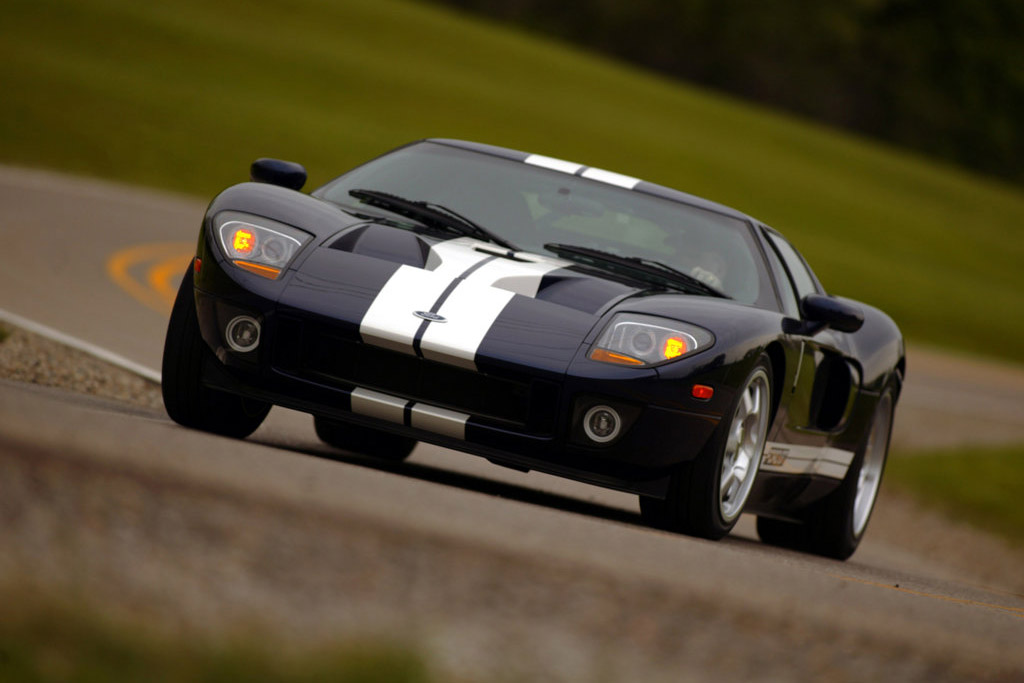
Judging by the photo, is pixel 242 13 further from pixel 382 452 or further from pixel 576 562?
pixel 576 562

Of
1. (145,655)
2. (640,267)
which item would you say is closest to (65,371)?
(640,267)

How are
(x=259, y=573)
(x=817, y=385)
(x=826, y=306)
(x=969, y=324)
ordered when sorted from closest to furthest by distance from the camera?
1. (x=259, y=573)
2. (x=826, y=306)
3. (x=817, y=385)
4. (x=969, y=324)

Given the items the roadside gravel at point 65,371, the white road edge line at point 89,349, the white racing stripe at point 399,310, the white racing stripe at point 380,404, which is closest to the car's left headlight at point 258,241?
the white racing stripe at point 399,310

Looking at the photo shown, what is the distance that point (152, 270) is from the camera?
15125mm

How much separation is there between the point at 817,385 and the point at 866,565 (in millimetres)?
1370

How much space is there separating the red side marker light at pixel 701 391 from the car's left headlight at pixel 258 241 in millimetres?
1466

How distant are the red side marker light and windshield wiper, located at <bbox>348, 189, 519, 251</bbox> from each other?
3.45 ft

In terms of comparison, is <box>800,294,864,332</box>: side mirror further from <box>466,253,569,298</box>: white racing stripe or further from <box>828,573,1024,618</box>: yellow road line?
<box>466,253,569,298</box>: white racing stripe

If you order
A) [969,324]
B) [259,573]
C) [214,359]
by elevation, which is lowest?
[969,324]

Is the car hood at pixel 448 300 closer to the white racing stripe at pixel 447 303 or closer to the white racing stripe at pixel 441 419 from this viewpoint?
the white racing stripe at pixel 447 303

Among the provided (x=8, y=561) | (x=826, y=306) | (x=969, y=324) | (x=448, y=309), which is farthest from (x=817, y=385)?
(x=969, y=324)

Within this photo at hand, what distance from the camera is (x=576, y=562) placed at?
439 centimetres

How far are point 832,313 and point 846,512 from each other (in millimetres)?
1588

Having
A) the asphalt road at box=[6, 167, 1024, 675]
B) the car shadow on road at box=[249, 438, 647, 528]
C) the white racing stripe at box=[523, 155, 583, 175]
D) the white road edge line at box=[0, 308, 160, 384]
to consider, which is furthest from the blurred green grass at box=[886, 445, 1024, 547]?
the white road edge line at box=[0, 308, 160, 384]
